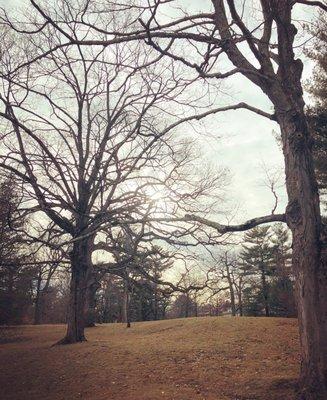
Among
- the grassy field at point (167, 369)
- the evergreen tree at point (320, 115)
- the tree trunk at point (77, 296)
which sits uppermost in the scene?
the evergreen tree at point (320, 115)

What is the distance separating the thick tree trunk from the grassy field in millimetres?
991

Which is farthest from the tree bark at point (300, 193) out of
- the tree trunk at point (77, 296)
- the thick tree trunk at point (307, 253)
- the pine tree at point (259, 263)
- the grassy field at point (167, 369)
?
the pine tree at point (259, 263)

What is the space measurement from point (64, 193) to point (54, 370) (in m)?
6.29

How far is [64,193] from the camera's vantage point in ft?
42.5

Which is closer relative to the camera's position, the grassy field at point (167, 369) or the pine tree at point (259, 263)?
the grassy field at point (167, 369)

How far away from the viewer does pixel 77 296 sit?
12375 millimetres

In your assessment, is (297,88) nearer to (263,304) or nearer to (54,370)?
(54,370)

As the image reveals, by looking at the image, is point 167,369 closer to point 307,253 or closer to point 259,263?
point 307,253

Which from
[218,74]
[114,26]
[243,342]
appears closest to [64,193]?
[114,26]

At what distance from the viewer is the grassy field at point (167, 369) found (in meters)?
6.42

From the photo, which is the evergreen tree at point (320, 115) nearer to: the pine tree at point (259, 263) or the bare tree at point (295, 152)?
the bare tree at point (295, 152)

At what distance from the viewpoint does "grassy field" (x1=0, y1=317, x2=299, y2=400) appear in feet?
21.1

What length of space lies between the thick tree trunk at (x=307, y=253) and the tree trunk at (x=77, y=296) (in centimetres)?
871

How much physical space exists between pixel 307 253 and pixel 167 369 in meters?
4.99
